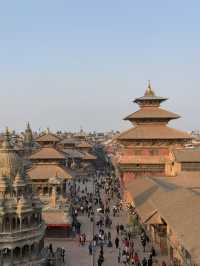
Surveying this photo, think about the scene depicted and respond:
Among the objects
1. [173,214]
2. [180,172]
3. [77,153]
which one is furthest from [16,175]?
[77,153]

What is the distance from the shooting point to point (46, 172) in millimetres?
51469

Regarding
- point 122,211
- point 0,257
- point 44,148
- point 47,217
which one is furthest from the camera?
point 44,148

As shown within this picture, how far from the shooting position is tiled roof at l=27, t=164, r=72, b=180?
50.0 m

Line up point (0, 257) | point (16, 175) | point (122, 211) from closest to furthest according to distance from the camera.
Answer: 1. point (0, 257)
2. point (16, 175)
3. point (122, 211)

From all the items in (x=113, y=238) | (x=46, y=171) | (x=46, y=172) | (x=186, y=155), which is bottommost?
(x=113, y=238)

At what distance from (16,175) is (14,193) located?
3.33 feet

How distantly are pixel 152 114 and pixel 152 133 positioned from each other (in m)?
2.90

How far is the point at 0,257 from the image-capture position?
24.8 m

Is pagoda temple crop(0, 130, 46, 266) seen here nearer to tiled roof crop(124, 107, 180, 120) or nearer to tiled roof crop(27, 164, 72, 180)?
tiled roof crop(27, 164, 72, 180)

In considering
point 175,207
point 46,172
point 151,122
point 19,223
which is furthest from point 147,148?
point 19,223

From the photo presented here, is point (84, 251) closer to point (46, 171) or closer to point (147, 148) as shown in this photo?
point (147, 148)

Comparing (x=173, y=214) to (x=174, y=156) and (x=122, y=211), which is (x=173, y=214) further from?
(x=122, y=211)

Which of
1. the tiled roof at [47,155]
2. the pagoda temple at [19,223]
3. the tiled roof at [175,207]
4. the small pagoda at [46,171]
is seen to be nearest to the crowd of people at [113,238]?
the tiled roof at [175,207]

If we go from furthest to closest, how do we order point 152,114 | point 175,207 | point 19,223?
point 152,114 → point 19,223 → point 175,207
